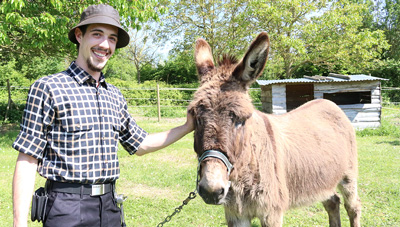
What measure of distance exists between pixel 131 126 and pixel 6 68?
2789 centimetres

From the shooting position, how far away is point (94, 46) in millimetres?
1984

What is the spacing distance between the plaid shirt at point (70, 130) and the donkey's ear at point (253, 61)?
3.60 ft

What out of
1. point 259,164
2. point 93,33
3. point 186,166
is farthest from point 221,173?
point 186,166

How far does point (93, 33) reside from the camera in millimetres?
1980

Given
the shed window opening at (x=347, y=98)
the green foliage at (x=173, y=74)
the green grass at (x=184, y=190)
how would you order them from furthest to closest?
1. the green foliage at (x=173, y=74)
2. the shed window opening at (x=347, y=98)
3. the green grass at (x=184, y=190)

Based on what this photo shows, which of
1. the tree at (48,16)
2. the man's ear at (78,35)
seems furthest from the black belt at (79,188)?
the tree at (48,16)

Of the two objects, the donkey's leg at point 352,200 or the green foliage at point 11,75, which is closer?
the donkey's leg at point 352,200

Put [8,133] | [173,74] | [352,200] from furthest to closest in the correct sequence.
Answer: [173,74], [8,133], [352,200]

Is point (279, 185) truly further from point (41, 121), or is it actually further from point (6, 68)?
point (6, 68)

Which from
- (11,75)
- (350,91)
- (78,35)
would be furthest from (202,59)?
(11,75)

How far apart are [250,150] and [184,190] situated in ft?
12.5

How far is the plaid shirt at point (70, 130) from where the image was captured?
1.74m

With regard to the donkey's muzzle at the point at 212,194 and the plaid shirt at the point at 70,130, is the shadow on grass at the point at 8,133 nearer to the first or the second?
the plaid shirt at the point at 70,130

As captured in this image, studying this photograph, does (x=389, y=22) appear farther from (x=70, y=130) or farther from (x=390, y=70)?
(x=70, y=130)
